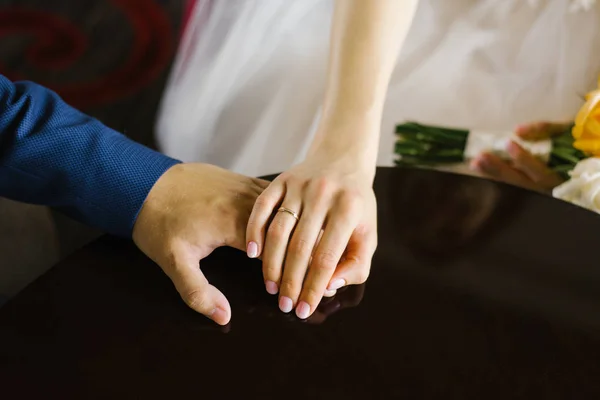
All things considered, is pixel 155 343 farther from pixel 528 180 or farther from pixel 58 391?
pixel 528 180

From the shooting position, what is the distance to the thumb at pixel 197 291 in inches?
24.3

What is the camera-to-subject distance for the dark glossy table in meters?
0.56

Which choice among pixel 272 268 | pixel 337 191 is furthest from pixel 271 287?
pixel 337 191

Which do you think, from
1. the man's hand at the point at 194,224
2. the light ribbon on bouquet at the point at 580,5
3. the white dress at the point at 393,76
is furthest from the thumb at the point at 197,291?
the light ribbon on bouquet at the point at 580,5

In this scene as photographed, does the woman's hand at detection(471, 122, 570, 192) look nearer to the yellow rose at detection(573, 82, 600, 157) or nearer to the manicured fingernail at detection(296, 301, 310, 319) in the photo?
the yellow rose at detection(573, 82, 600, 157)

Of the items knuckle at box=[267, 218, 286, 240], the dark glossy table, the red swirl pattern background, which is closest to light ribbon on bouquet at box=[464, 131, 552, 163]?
the dark glossy table

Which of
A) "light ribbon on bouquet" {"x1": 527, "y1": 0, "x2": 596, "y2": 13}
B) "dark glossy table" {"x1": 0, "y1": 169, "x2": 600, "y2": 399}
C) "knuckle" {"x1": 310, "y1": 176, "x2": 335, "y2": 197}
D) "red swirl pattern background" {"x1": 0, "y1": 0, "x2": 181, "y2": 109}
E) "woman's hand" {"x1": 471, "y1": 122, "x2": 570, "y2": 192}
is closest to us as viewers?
"dark glossy table" {"x1": 0, "y1": 169, "x2": 600, "y2": 399}

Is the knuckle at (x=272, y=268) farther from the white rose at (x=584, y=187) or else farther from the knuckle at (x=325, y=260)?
the white rose at (x=584, y=187)

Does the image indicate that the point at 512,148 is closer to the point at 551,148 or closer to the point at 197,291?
the point at 551,148

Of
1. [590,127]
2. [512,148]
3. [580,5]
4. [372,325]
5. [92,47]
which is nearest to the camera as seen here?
[372,325]

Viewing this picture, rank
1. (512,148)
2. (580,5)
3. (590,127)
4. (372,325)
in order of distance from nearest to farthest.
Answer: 1. (372,325)
2. (590,127)
3. (512,148)
4. (580,5)

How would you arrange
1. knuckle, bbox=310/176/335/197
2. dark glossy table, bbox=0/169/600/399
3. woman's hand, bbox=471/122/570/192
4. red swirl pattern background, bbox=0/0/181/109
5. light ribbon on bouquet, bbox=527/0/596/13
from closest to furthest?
dark glossy table, bbox=0/169/600/399 → knuckle, bbox=310/176/335/197 → woman's hand, bbox=471/122/570/192 → light ribbon on bouquet, bbox=527/0/596/13 → red swirl pattern background, bbox=0/0/181/109

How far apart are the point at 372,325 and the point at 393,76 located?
1.57ft

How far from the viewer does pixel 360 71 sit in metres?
0.79
